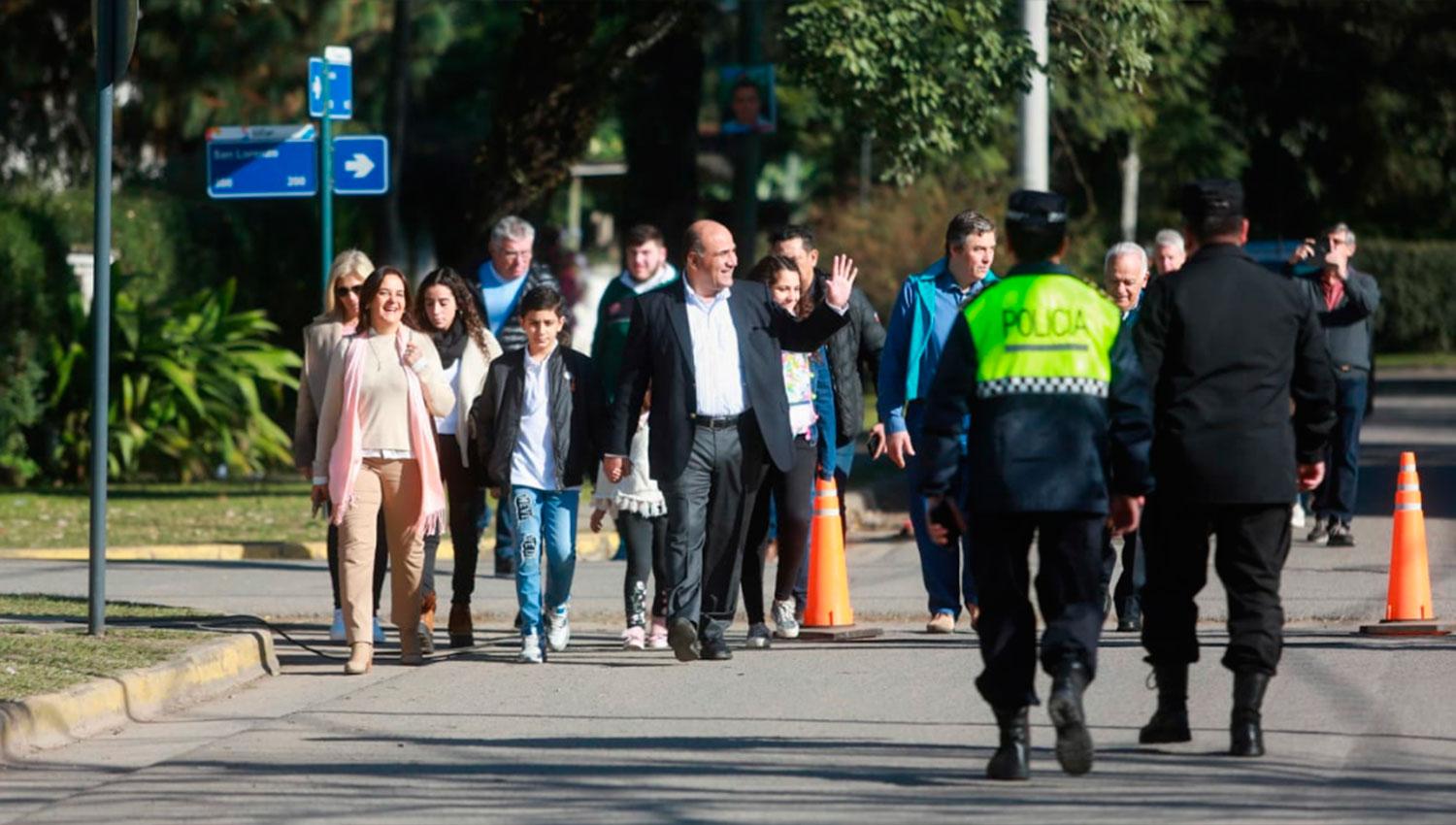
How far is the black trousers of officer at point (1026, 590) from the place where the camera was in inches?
288

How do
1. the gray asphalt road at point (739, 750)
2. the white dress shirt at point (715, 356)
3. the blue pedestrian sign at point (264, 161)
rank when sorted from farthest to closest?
the blue pedestrian sign at point (264, 161)
the white dress shirt at point (715, 356)
the gray asphalt road at point (739, 750)

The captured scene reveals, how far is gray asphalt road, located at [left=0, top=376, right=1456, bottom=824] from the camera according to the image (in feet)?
23.0

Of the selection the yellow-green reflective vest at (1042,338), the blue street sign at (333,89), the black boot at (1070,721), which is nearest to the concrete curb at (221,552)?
the blue street sign at (333,89)

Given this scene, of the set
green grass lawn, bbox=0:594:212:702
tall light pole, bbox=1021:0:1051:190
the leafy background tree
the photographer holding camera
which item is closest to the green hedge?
the leafy background tree

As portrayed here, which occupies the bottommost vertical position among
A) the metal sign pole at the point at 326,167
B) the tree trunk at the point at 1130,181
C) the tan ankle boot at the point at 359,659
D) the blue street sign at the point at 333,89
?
the tan ankle boot at the point at 359,659

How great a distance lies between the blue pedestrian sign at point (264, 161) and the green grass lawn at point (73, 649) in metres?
4.11

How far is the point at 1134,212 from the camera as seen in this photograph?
149 ft

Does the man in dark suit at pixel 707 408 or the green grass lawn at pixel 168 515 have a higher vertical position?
the man in dark suit at pixel 707 408

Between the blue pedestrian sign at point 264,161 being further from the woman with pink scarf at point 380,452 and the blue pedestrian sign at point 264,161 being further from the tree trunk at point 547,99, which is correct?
the tree trunk at point 547,99

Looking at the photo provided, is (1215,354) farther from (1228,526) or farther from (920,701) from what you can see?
(920,701)

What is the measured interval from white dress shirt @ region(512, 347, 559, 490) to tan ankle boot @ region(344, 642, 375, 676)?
972mm

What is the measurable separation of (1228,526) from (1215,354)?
21.8 inches

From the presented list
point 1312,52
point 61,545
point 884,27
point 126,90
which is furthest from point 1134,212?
point 61,545

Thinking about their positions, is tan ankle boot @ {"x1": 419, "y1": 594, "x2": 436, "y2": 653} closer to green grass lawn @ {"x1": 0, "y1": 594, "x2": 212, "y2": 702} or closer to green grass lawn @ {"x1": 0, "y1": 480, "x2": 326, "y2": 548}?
green grass lawn @ {"x1": 0, "y1": 594, "x2": 212, "y2": 702}
